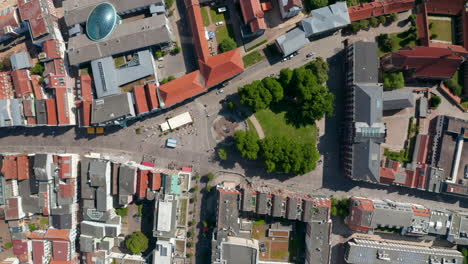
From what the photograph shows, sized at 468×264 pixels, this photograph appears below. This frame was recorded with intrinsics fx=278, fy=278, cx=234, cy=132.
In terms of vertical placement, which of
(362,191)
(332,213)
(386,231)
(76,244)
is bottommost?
(76,244)

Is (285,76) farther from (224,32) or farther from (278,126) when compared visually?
(224,32)

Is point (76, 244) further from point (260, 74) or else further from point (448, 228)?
point (448, 228)

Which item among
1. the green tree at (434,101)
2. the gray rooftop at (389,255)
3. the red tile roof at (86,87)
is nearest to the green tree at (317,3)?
the green tree at (434,101)

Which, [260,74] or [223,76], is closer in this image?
[223,76]

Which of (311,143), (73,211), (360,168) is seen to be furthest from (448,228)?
(73,211)

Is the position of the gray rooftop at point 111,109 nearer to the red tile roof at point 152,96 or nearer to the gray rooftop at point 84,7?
the red tile roof at point 152,96

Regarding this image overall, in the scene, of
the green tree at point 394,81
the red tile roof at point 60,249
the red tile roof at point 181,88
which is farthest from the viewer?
the green tree at point 394,81
